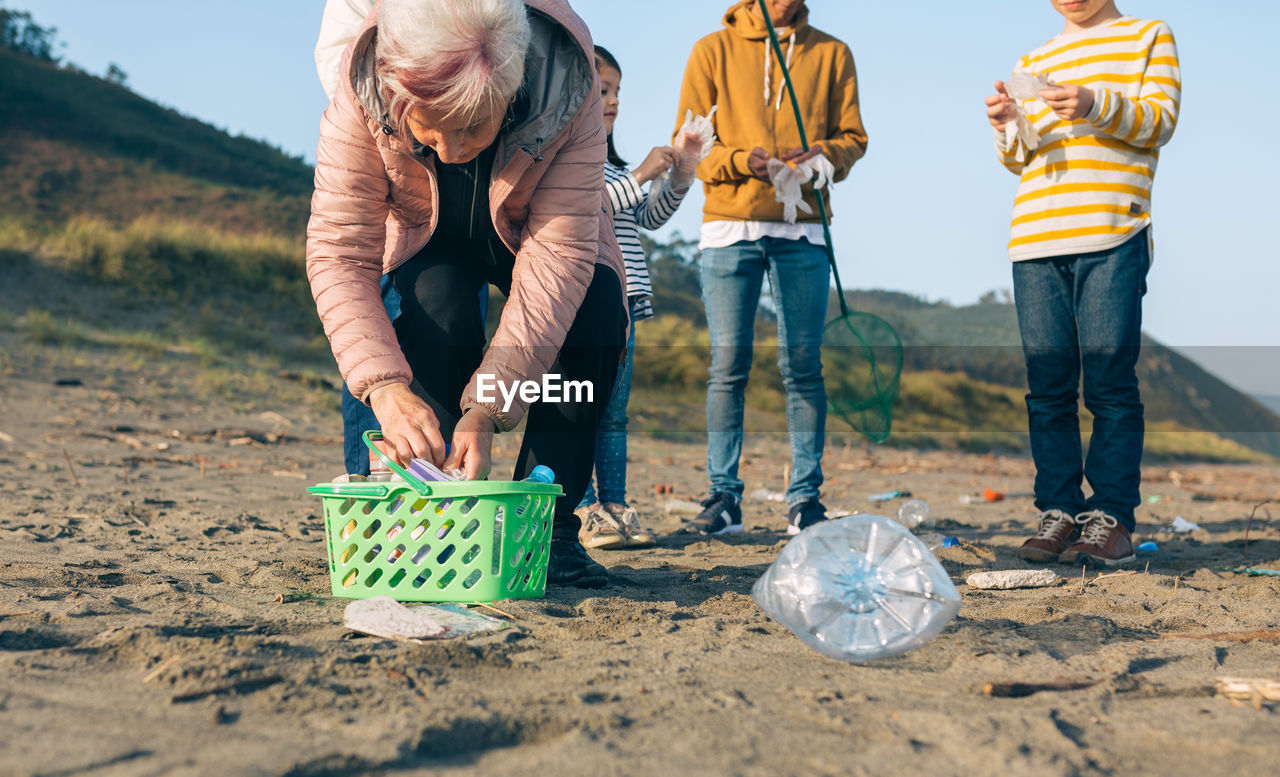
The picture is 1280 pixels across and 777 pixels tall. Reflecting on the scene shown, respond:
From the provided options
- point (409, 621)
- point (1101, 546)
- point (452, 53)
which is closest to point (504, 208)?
point (452, 53)

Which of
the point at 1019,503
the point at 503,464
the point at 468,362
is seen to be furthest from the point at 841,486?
the point at 468,362

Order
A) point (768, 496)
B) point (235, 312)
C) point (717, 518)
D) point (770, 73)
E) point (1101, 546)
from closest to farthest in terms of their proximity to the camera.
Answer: point (1101, 546) < point (717, 518) < point (770, 73) < point (768, 496) < point (235, 312)

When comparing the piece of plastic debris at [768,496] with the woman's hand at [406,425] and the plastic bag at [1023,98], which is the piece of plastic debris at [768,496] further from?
the woman's hand at [406,425]

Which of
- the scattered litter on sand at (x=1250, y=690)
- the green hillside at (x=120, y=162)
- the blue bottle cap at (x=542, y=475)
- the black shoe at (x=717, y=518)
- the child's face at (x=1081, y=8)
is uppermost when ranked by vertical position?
the green hillside at (x=120, y=162)

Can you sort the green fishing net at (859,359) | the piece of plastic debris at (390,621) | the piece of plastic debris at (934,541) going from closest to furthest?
the piece of plastic debris at (390,621) < the piece of plastic debris at (934,541) < the green fishing net at (859,359)

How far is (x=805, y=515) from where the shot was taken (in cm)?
362

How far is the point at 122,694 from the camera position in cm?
140

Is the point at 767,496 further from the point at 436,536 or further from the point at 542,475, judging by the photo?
the point at 436,536

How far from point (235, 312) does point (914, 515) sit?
40.7 ft

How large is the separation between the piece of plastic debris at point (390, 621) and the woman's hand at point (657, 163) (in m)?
2.51

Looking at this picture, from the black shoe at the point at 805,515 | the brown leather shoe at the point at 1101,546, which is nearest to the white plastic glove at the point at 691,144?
the black shoe at the point at 805,515

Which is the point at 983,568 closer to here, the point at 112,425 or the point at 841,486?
the point at 841,486

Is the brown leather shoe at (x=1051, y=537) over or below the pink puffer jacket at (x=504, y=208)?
below

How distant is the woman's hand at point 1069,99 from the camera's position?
10.3ft
